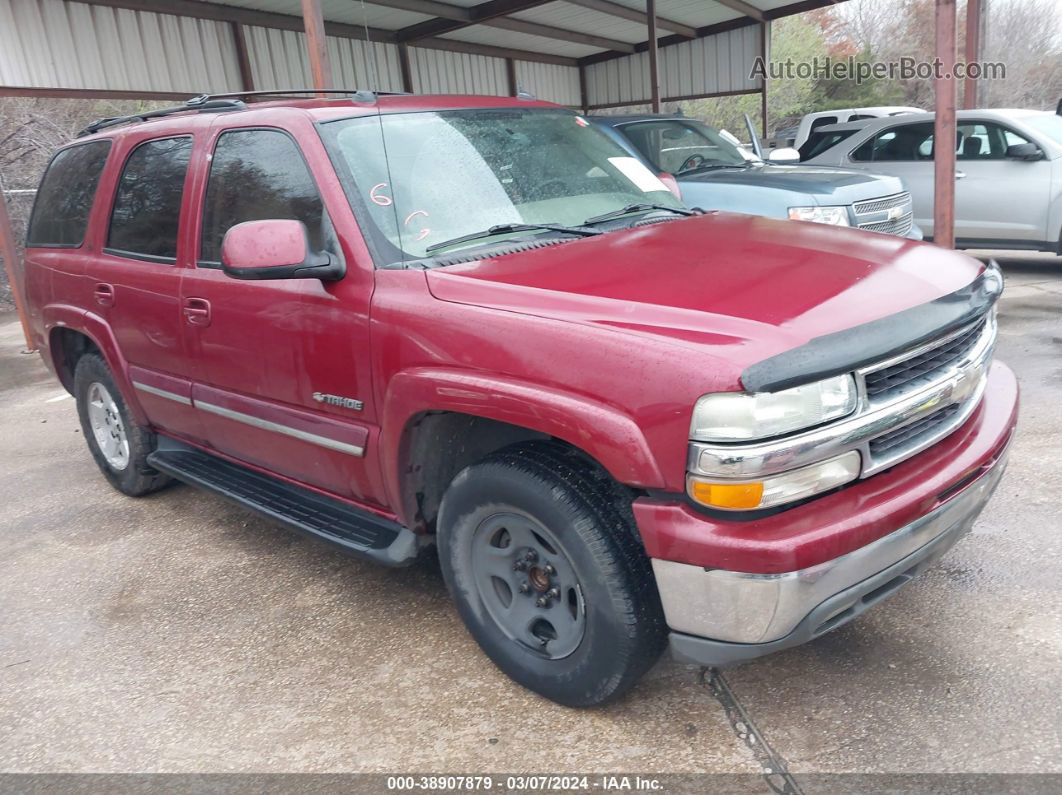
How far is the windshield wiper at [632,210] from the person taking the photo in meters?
3.18

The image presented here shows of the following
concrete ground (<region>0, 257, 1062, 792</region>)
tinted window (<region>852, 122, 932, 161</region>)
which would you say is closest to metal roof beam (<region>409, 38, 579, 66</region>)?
tinted window (<region>852, 122, 932, 161</region>)

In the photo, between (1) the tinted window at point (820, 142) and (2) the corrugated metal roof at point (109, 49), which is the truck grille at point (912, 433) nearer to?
(1) the tinted window at point (820, 142)

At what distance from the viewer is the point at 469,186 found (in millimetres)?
3000

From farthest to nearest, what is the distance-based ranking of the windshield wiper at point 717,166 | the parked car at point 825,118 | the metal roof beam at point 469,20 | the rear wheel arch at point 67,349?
the parked car at point 825,118 → the metal roof beam at point 469,20 → the windshield wiper at point 717,166 → the rear wheel arch at point 67,349

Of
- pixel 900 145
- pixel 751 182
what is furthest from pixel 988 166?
pixel 751 182

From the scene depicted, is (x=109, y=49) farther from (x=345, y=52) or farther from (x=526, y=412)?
(x=526, y=412)

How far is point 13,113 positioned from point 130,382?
57.2 ft

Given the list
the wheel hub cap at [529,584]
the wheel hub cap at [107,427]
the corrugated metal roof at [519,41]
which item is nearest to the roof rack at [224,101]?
the wheel hub cap at [107,427]

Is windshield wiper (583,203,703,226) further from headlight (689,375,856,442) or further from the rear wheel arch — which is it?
the rear wheel arch

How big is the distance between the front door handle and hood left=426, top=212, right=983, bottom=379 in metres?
1.24

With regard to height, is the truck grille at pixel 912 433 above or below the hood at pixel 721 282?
below

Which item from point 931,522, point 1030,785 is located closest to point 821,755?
point 1030,785

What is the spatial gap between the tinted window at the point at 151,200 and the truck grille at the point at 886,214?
4.75 meters

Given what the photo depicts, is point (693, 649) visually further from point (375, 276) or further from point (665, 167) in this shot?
point (665, 167)
